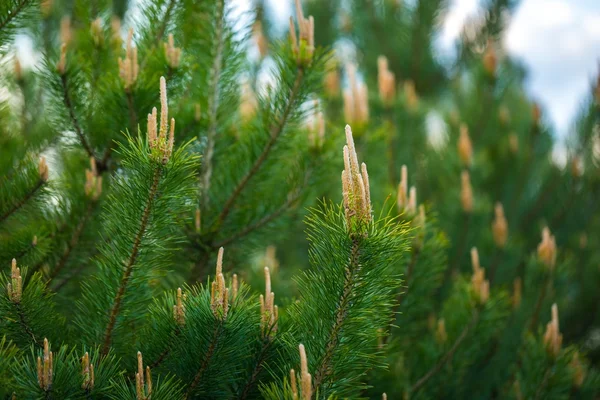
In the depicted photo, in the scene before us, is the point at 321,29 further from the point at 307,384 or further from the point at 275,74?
the point at 307,384

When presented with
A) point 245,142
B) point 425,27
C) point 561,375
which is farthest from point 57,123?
point 425,27

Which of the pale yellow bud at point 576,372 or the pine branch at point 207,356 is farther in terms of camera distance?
the pale yellow bud at point 576,372

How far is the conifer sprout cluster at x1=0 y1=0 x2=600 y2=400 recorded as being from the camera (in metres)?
1.09

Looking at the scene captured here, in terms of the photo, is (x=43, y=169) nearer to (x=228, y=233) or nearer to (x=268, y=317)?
(x=228, y=233)

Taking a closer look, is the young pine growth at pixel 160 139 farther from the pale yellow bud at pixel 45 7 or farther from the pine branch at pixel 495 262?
the pine branch at pixel 495 262

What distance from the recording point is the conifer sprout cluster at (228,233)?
1090 mm

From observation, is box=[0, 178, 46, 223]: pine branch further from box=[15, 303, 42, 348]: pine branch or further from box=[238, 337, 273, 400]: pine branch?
box=[238, 337, 273, 400]: pine branch

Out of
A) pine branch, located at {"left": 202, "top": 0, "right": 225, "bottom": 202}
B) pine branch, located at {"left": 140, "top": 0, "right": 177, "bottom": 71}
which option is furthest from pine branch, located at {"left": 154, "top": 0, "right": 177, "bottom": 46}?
pine branch, located at {"left": 202, "top": 0, "right": 225, "bottom": 202}

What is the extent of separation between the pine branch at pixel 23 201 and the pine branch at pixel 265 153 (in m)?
0.47

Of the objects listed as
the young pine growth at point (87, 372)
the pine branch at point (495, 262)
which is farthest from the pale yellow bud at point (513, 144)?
the young pine growth at point (87, 372)

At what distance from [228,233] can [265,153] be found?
0.85ft

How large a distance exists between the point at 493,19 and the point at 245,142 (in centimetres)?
217

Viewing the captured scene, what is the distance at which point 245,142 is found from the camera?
1628 mm

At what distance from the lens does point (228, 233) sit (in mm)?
1630
